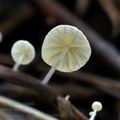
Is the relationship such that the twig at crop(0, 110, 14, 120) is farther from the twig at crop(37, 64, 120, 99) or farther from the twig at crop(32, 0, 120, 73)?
the twig at crop(32, 0, 120, 73)

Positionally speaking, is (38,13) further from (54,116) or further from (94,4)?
(54,116)

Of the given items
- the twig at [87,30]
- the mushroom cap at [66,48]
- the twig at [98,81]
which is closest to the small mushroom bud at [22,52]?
the mushroom cap at [66,48]

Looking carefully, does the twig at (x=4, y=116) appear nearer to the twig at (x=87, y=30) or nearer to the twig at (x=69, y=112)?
the twig at (x=69, y=112)

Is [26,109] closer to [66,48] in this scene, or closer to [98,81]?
[66,48]

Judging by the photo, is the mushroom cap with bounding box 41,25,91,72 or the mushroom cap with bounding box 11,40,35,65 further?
the mushroom cap with bounding box 11,40,35,65

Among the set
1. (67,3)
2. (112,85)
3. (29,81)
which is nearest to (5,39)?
(67,3)

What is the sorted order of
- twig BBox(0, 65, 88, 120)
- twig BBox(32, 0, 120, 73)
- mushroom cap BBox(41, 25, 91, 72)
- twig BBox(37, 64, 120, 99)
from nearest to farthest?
mushroom cap BBox(41, 25, 91, 72) < twig BBox(0, 65, 88, 120) < twig BBox(37, 64, 120, 99) < twig BBox(32, 0, 120, 73)

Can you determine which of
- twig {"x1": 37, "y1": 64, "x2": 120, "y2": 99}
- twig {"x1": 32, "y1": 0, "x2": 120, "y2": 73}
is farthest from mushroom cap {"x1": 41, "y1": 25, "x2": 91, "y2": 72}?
twig {"x1": 32, "y1": 0, "x2": 120, "y2": 73}
